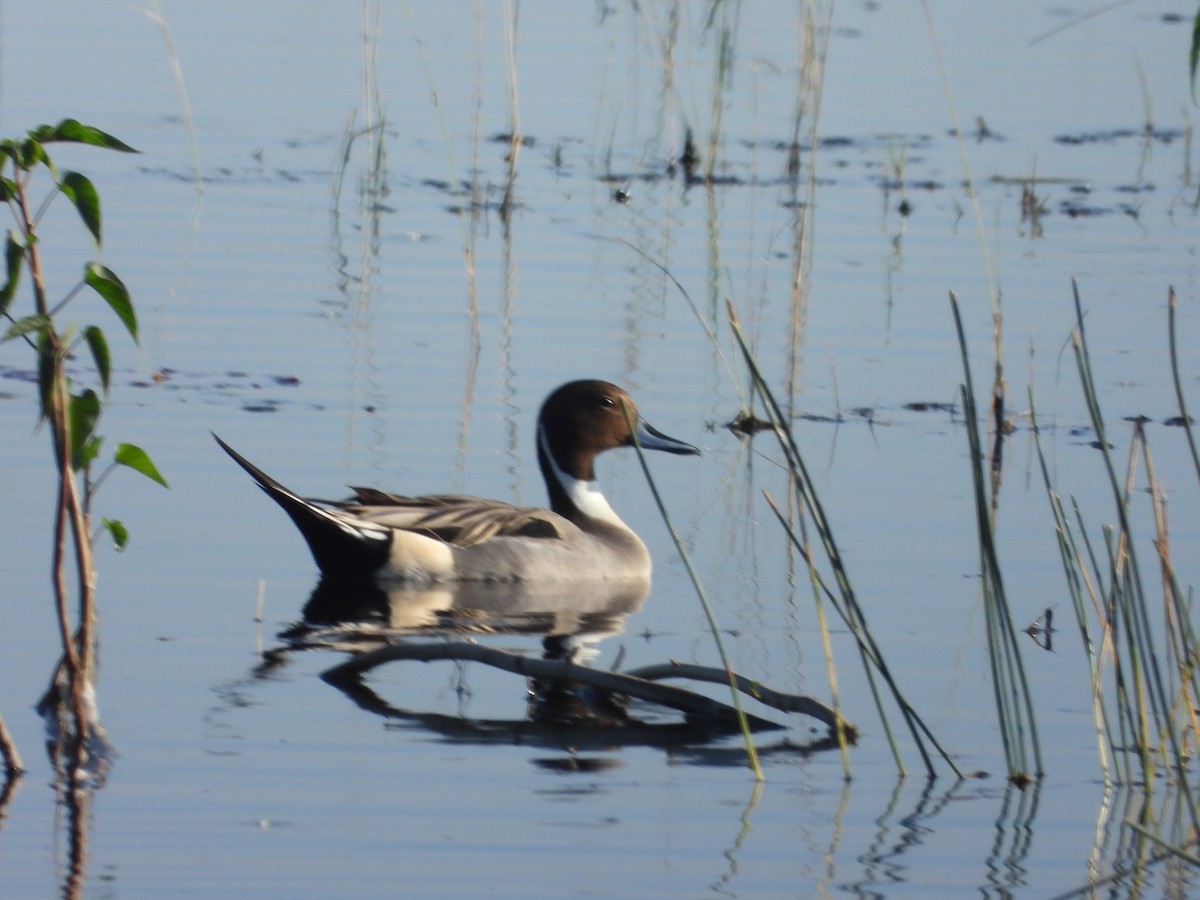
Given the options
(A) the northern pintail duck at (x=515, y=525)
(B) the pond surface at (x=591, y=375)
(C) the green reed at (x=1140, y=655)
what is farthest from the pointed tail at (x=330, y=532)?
(C) the green reed at (x=1140, y=655)

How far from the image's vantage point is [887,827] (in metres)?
5.23

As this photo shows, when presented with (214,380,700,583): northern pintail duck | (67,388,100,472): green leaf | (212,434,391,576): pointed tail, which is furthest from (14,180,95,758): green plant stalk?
A: (214,380,700,583): northern pintail duck

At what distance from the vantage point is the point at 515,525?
8.11m

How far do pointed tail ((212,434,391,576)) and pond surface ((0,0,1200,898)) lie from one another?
172 mm

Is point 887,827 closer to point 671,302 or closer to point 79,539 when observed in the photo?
point 79,539

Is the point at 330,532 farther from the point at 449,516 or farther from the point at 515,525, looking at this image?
the point at 515,525

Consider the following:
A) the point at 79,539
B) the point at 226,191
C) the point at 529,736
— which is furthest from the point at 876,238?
the point at 79,539

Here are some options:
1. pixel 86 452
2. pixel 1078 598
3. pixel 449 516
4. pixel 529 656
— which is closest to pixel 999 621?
pixel 1078 598

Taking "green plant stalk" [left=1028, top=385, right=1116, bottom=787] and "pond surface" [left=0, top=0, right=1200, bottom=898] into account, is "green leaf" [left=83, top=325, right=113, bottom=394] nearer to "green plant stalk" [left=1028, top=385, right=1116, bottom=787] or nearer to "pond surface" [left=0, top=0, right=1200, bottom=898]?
"pond surface" [left=0, top=0, right=1200, bottom=898]

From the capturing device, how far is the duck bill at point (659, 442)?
8.57 meters

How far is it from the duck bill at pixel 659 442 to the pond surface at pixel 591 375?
175 mm

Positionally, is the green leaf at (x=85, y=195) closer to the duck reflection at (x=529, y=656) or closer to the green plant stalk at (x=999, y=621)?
the duck reflection at (x=529, y=656)

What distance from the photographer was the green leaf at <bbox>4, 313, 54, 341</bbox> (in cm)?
444

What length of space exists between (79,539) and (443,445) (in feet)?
14.0
